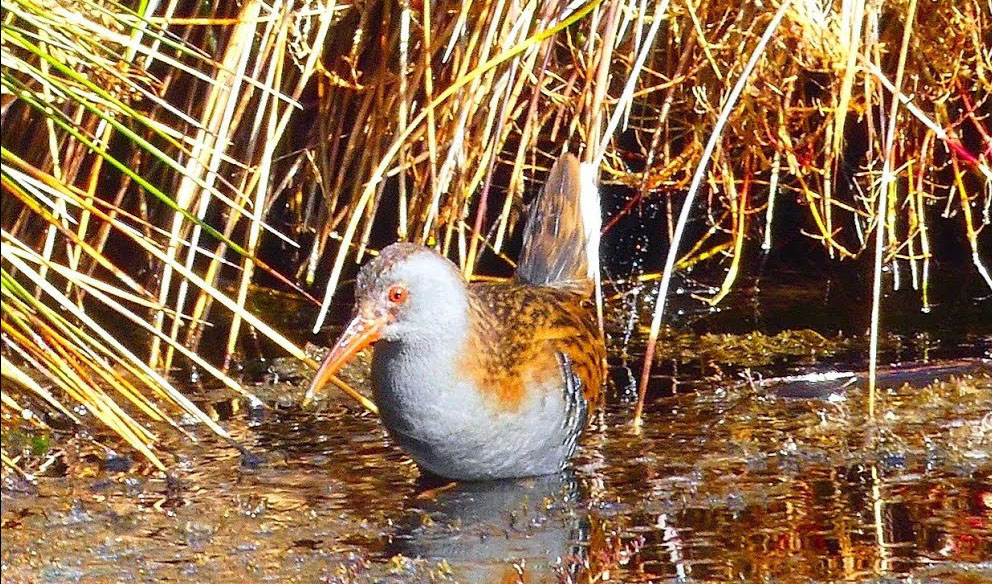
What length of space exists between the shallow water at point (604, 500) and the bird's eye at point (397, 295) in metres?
0.52

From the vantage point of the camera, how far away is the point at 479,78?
182 inches

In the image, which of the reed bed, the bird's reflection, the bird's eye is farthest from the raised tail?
the bird's eye

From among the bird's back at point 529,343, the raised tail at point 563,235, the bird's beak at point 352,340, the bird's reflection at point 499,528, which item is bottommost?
the bird's reflection at point 499,528

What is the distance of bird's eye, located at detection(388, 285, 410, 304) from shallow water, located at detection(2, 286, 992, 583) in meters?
0.52

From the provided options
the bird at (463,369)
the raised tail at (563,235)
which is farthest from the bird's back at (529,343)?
the raised tail at (563,235)

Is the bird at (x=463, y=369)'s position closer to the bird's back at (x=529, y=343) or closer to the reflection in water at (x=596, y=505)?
the bird's back at (x=529, y=343)

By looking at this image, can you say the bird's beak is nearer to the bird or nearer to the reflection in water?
the bird

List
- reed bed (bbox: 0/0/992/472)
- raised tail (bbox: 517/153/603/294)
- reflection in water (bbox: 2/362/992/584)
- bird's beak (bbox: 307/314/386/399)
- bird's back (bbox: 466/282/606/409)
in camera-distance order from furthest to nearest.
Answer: raised tail (bbox: 517/153/603/294)
reed bed (bbox: 0/0/992/472)
bird's back (bbox: 466/282/606/409)
bird's beak (bbox: 307/314/386/399)
reflection in water (bbox: 2/362/992/584)

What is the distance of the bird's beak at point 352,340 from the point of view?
3865 mm

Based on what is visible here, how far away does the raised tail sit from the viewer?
4773 millimetres

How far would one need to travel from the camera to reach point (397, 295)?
12.7 feet

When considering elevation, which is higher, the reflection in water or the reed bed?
the reed bed

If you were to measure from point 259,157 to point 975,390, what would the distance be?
7.54ft

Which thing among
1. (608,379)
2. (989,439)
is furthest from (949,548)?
(608,379)
